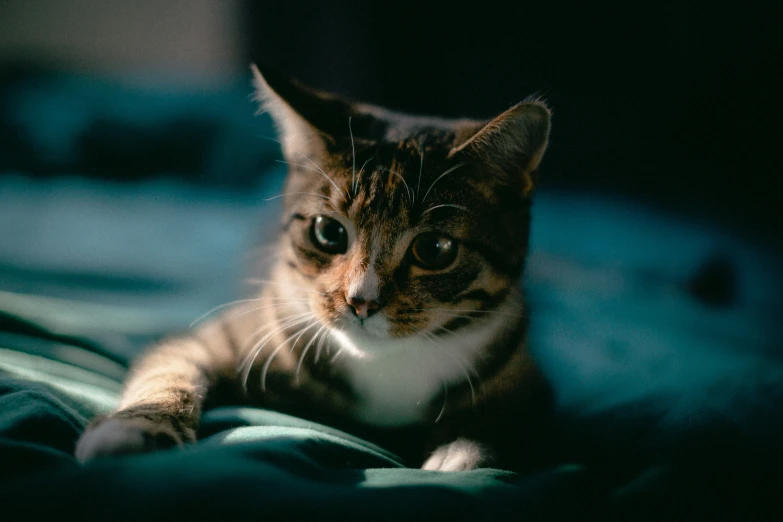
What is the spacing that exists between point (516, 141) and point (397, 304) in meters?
0.33

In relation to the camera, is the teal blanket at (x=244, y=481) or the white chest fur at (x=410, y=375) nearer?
the teal blanket at (x=244, y=481)

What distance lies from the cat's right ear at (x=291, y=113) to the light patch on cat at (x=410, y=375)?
0.39 m

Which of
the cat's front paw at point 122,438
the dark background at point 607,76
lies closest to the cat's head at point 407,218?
the cat's front paw at point 122,438

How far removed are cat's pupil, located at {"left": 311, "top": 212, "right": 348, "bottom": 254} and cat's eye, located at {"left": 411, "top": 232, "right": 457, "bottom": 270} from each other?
0.39ft

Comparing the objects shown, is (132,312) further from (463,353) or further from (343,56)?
(343,56)

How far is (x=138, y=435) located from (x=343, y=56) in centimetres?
177

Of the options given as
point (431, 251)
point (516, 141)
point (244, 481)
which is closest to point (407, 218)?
point (431, 251)

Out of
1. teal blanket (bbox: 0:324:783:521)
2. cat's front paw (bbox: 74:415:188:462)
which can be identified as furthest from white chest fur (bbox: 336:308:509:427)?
cat's front paw (bbox: 74:415:188:462)

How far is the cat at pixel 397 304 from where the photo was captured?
83 cm

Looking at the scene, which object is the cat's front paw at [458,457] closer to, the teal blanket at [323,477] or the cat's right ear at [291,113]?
the teal blanket at [323,477]

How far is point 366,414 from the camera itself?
908 millimetres

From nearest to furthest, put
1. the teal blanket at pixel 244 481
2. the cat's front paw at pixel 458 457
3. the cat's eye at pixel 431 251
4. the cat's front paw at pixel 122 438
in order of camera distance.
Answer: the teal blanket at pixel 244 481 < the cat's front paw at pixel 122 438 < the cat's front paw at pixel 458 457 < the cat's eye at pixel 431 251

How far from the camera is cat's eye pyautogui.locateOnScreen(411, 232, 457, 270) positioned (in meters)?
0.86

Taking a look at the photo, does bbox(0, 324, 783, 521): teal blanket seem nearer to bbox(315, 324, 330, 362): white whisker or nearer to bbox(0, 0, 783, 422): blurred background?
bbox(315, 324, 330, 362): white whisker
